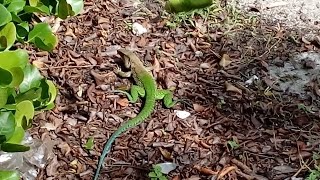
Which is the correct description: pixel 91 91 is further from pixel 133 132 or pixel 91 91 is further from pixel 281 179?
pixel 281 179

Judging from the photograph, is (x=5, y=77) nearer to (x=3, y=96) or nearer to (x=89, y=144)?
(x=3, y=96)

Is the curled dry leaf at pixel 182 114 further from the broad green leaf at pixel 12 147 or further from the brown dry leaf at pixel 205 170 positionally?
the broad green leaf at pixel 12 147

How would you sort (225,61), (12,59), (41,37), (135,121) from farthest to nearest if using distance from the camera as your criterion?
1. (225,61)
2. (135,121)
3. (41,37)
4. (12,59)

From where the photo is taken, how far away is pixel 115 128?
12.0 ft

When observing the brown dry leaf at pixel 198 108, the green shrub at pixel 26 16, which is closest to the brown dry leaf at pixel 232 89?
the brown dry leaf at pixel 198 108

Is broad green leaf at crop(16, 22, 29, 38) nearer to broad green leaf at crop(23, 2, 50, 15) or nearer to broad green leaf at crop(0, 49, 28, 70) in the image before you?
broad green leaf at crop(23, 2, 50, 15)

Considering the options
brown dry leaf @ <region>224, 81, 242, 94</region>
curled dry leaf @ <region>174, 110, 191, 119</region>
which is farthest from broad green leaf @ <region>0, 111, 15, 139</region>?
brown dry leaf @ <region>224, 81, 242, 94</region>

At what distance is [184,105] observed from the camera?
3807 mm

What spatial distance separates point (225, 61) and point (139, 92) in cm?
65

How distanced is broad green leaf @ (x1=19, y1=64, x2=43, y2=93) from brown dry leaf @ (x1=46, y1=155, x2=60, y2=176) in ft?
4.13

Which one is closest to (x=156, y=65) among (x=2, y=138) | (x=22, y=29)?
(x=22, y=29)

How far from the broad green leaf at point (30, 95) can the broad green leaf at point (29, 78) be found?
0.03m

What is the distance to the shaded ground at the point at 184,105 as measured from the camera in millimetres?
3379

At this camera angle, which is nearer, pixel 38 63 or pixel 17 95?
pixel 17 95
